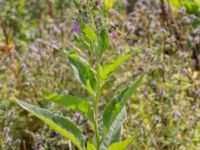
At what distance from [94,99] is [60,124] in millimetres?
145

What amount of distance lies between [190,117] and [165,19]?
1262mm

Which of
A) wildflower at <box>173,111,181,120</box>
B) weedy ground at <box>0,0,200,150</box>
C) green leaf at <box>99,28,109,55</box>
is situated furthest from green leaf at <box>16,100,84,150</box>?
wildflower at <box>173,111,181,120</box>

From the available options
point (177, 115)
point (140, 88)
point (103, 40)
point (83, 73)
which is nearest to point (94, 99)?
point (83, 73)

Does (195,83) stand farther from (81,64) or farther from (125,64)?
(81,64)

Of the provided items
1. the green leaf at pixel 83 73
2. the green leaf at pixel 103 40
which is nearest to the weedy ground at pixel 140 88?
the green leaf at pixel 83 73

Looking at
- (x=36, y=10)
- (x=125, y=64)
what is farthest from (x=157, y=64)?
(x=36, y=10)

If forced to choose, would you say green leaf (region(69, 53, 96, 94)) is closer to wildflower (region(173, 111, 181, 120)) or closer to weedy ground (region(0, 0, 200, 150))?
weedy ground (region(0, 0, 200, 150))

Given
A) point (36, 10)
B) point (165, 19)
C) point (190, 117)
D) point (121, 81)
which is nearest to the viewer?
point (190, 117)

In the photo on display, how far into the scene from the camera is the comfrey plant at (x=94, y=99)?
1.72 meters

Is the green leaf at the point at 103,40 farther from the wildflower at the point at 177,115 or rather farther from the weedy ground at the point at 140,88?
the wildflower at the point at 177,115

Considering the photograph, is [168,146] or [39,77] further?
[39,77]

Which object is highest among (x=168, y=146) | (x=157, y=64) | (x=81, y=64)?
(x=81, y=64)

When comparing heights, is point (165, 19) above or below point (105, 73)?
A: below

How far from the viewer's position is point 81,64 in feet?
6.13
